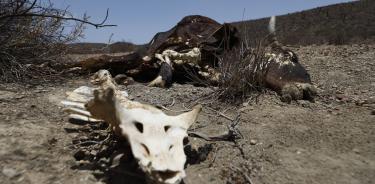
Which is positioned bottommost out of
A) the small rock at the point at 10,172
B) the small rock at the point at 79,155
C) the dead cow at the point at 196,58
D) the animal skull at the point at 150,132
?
the small rock at the point at 10,172

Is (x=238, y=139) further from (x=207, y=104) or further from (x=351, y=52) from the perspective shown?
(x=351, y=52)

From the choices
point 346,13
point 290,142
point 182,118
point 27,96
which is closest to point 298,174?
point 290,142

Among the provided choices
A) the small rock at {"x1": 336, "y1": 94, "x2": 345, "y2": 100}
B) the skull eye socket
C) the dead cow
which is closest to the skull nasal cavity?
the skull eye socket

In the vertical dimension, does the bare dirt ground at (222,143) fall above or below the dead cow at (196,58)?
below

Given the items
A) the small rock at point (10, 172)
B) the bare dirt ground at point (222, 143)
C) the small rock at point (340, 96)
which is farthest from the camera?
the small rock at point (340, 96)

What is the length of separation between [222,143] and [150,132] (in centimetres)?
65

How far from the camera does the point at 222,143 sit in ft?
8.44

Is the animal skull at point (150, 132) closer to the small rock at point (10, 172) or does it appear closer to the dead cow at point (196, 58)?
the small rock at point (10, 172)

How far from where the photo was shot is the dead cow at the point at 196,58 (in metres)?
3.78

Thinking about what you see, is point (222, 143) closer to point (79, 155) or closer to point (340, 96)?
point (79, 155)

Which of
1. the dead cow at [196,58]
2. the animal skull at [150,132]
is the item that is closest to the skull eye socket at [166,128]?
the animal skull at [150,132]

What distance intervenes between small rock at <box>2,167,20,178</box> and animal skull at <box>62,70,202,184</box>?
1.57 feet

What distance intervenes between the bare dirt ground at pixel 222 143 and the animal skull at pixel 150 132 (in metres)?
0.19

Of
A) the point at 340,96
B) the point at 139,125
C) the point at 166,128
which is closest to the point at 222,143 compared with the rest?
the point at 166,128
